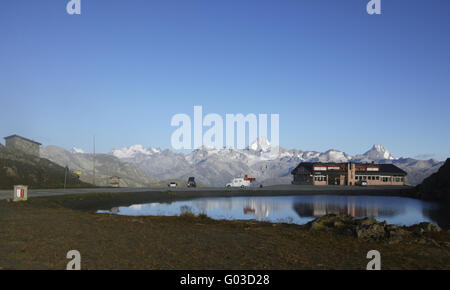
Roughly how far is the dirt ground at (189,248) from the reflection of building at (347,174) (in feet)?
346

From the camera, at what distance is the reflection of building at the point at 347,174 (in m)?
124

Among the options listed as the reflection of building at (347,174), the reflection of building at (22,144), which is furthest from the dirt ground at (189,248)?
the reflection of building at (22,144)

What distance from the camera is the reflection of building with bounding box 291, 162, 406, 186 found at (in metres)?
124

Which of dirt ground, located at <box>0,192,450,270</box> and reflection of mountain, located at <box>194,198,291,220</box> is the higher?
dirt ground, located at <box>0,192,450,270</box>

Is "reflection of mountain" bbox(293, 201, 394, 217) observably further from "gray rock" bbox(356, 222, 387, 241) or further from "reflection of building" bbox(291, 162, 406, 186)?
"reflection of building" bbox(291, 162, 406, 186)

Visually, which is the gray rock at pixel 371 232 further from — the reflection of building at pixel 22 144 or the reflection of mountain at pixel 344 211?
the reflection of building at pixel 22 144

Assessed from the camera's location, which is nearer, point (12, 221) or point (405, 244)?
point (405, 244)

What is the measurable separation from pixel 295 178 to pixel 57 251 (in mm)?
127179

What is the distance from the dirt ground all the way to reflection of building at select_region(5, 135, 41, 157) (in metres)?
119

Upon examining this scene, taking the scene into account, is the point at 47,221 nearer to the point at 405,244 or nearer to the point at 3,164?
the point at 405,244

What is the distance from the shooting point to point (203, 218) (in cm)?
2822

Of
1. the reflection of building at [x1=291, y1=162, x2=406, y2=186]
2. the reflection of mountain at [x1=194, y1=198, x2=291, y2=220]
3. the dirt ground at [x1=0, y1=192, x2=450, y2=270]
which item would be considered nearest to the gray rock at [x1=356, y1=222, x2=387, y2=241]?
the dirt ground at [x1=0, y1=192, x2=450, y2=270]

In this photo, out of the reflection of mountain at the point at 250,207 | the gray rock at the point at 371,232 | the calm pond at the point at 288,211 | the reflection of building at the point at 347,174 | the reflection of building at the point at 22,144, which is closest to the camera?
the gray rock at the point at 371,232
